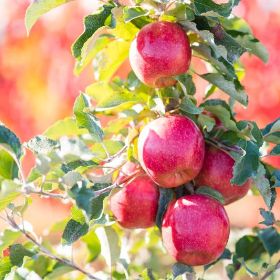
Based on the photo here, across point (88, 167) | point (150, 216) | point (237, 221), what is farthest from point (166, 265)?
point (237, 221)

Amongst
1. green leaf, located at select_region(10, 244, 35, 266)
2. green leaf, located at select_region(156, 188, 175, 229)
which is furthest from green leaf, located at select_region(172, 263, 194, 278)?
green leaf, located at select_region(10, 244, 35, 266)

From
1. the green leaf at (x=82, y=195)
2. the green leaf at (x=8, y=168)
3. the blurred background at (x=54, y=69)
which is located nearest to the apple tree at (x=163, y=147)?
the green leaf at (x=8, y=168)

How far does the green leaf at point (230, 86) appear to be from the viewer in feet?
4.72

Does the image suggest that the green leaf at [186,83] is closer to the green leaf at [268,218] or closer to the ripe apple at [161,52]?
the ripe apple at [161,52]

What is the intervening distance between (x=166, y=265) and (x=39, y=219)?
2711mm

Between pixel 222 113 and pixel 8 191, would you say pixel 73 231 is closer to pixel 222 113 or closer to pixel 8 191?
pixel 8 191

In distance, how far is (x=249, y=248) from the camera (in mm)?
1717

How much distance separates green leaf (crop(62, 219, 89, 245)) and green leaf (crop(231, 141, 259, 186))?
0.99 ft

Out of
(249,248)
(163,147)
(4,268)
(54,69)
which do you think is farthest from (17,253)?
(54,69)

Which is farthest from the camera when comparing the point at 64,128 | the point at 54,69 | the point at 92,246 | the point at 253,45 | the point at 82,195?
the point at 54,69

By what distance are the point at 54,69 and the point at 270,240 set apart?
2.20 meters

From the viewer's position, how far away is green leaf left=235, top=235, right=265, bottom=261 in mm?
1709

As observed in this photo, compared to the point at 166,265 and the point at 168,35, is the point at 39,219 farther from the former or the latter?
the point at 168,35

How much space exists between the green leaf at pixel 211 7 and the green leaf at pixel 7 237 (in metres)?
0.60
